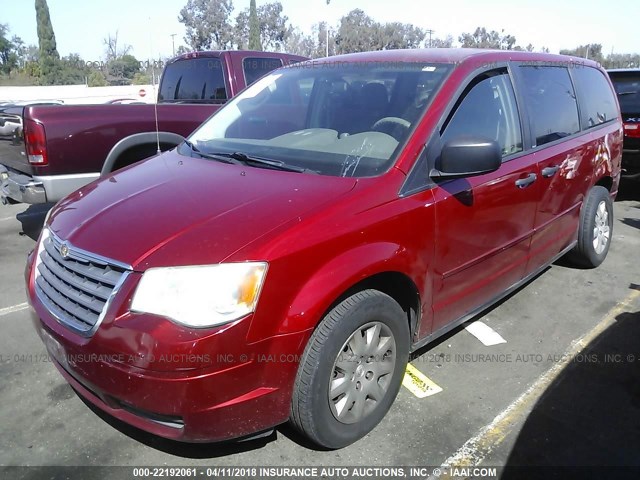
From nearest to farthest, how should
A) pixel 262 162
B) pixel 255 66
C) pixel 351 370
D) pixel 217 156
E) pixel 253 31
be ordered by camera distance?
pixel 351 370 → pixel 262 162 → pixel 217 156 → pixel 255 66 → pixel 253 31

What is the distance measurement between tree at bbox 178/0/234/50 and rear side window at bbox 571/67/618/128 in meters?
52.3

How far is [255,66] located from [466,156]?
14.5 feet

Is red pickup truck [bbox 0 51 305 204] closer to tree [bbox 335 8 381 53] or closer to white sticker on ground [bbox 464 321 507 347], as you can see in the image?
white sticker on ground [bbox 464 321 507 347]

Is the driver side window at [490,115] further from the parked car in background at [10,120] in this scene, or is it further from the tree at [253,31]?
the tree at [253,31]

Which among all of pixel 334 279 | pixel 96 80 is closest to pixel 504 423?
pixel 334 279

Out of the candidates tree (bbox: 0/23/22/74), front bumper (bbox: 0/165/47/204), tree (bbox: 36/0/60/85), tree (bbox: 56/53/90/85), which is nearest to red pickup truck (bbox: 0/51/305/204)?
front bumper (bbox: 0/165/47/204)

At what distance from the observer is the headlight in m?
2.02

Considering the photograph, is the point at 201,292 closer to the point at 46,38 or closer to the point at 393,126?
the point at 393,126

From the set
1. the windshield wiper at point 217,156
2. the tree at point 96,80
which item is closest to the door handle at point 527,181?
the windshield wiper at point 217,156

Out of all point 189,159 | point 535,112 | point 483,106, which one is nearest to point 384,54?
point 483,106

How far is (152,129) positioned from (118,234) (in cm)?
328

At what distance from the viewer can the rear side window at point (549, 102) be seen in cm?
366

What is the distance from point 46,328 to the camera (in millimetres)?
2443

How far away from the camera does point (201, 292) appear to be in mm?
2027
